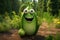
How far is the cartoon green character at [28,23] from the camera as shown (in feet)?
27.0

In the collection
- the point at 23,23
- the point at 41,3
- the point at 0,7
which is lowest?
the point at 41,3

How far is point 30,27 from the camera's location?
8.26 metres

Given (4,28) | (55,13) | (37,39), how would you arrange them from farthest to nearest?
(55,13) < (4,28) < (37,39)

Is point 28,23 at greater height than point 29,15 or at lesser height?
lesser

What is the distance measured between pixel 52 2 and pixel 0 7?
519 cm

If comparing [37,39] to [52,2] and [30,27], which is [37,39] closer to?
[30,27]

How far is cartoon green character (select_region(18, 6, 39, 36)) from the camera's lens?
8234 mm

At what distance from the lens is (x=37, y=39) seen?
8180 millimetres

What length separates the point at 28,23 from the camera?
325 inches

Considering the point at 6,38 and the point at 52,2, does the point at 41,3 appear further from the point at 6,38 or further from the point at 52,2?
the point at 6,38

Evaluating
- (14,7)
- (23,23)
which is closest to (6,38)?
(23,23)

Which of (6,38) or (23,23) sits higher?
(23,23)

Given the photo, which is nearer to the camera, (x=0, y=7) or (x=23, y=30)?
(x=23, y=30)

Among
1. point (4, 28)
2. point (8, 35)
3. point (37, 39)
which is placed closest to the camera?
point (37, 39)
